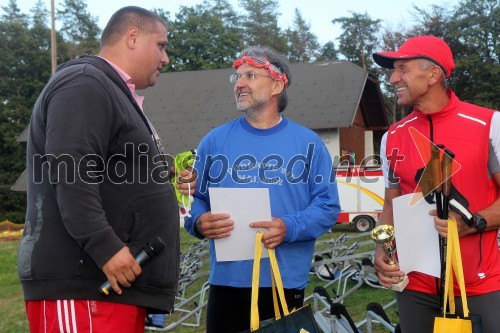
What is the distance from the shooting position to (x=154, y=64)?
9.91 ft

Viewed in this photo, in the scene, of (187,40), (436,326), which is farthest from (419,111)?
(187,40)

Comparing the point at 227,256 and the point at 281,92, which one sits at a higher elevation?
the point at 281,92

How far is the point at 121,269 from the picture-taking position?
251 cm

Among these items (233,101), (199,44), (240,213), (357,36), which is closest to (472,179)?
(240,213)

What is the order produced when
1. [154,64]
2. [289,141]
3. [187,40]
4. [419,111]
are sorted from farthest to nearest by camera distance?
[187,40] < [289,141] < [419,111] < [154,64]

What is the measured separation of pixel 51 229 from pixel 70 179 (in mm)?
245

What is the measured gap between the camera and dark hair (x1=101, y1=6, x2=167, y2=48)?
2949 mm

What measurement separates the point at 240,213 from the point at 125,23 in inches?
43.0

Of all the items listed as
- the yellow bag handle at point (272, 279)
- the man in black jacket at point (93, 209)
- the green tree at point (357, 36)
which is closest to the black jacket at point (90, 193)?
the man in black jacket at point (93, 209)

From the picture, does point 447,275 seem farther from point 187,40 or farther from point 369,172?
point 187,40

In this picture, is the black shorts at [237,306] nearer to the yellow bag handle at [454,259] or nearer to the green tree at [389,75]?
the yellow bag handle at [454,259]

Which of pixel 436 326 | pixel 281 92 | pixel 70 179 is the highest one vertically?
pixel 281 92

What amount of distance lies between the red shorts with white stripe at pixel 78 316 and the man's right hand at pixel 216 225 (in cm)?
78

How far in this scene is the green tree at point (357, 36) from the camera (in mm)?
63094
